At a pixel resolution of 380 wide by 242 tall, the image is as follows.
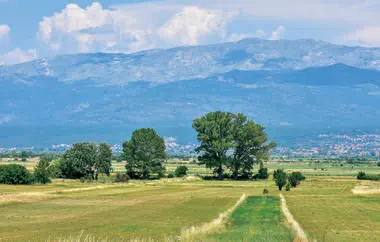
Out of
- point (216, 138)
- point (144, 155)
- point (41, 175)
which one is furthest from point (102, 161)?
point (216, 138)

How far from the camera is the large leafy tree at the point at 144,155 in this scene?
122375 millimetres

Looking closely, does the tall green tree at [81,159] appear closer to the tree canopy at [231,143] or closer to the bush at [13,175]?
the bush at [13,175]

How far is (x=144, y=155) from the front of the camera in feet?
400

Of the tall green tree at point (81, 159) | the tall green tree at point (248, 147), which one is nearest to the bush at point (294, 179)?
the tall green tree at point (248, 147)

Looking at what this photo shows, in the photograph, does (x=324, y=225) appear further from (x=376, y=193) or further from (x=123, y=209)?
(x=376, y=193)

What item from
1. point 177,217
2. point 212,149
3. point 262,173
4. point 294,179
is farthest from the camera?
point 212,149

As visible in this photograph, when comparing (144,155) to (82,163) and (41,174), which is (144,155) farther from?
(41,174)

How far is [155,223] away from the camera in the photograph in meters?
43.8

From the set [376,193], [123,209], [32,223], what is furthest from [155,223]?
[376,193]

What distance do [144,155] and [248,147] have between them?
64.1 feet

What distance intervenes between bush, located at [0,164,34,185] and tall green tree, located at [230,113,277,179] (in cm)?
3808

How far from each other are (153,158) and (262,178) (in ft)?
67.6

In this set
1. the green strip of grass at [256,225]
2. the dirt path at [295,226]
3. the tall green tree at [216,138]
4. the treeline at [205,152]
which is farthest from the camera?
the tall green tree at [216,138]

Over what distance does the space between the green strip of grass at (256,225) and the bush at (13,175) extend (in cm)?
5021
